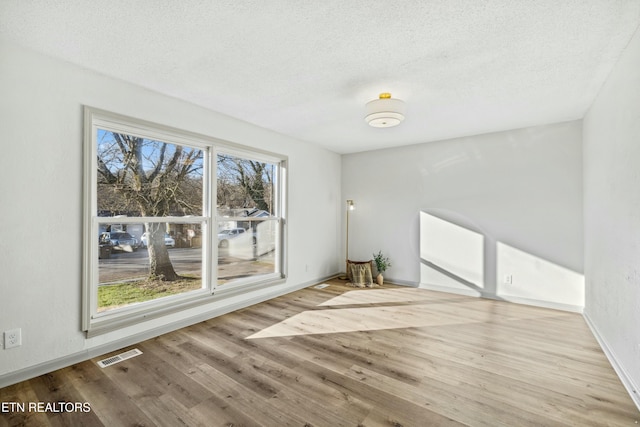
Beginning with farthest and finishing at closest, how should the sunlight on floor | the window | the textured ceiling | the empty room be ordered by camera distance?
the sunlight on floor
the window
the empty room
the textured ceiling

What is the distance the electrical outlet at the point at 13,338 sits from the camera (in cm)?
215

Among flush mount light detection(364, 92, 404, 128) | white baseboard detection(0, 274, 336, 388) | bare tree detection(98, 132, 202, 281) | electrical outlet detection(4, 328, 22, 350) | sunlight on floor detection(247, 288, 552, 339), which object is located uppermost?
flush mount light detection(364, 92, 404, 128)

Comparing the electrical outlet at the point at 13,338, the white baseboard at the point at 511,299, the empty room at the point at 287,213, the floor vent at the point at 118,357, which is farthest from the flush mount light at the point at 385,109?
the electrical outlet at the point at 13,338

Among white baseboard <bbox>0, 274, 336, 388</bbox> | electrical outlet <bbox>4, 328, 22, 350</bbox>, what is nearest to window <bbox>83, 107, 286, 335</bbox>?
white baseboard <bbox>0, 274, 336, 388</bbox>

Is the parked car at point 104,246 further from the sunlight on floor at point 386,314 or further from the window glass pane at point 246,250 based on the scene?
the sunlight on floor at point 386,314

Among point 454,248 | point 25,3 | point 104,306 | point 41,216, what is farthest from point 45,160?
point 454,248

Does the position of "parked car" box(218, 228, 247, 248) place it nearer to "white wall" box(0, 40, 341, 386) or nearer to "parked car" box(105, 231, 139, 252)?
"parked car" box(105, 231, 139, 252)

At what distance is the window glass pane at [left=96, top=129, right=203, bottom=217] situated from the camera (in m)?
2.81

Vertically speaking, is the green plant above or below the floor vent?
above

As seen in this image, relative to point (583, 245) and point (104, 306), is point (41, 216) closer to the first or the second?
point (104, 306)

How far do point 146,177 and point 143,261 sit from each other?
0.87 meters

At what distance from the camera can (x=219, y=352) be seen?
2.69 metres

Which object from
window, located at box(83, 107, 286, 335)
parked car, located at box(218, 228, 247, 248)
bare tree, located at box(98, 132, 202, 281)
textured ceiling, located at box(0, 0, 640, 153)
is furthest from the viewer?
parked car, located at box(218, 228, 247, 248)

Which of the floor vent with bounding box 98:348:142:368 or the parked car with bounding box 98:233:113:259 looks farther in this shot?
the parked car with bounding box 98:233:113:259
